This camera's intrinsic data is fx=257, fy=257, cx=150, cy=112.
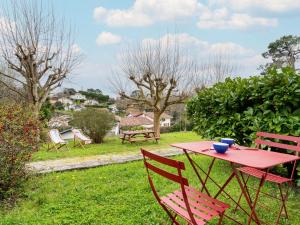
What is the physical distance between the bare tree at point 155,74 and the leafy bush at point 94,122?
5.96 feet

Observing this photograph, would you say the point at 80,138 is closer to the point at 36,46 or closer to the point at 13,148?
the point at 36,46

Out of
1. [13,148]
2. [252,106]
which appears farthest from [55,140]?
[252,106]

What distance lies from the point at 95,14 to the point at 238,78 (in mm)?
8710

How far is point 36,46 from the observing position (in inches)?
415

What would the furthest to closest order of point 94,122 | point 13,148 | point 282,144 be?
point 94,122, point 13,148, point 282,144

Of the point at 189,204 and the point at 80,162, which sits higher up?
the point at 189,204

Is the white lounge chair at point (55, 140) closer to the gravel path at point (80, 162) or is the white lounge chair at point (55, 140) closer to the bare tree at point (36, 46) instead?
the bare tree at point (36, 46)

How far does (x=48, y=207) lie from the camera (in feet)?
12.4

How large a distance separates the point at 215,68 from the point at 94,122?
9.00 meters

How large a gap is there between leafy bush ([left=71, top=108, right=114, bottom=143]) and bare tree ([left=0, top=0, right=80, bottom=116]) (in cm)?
176

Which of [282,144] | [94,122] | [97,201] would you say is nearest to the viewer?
[282,144]

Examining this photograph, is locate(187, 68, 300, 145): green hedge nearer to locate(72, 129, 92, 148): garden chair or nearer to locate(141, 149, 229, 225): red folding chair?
locate(141, 149, 229, 225): red folding chair

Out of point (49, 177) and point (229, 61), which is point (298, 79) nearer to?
point (49, 177)

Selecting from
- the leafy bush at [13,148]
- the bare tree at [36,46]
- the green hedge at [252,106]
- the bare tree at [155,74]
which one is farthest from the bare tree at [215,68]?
the leafy bush at [13,148]
